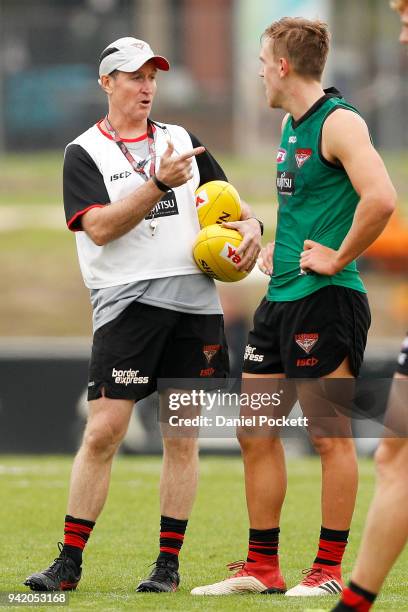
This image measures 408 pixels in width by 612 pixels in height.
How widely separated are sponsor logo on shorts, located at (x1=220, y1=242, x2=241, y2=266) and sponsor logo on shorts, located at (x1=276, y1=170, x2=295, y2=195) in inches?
14.3

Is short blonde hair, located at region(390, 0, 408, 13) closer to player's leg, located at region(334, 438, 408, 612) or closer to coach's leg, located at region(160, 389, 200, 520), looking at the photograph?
player's leg, located at region(334, 438, 408, 612)

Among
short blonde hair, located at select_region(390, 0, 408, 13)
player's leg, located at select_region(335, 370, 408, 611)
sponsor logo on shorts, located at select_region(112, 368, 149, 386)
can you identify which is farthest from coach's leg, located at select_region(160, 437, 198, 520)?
short blonde hair, located at select_region(390, 0, 408, 13)

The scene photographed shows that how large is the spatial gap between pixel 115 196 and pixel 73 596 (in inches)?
67.5

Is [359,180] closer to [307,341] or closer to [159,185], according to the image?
[307,341]

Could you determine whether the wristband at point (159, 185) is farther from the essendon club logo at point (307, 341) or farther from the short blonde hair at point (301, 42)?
the essendon club logo at point (307, 341)

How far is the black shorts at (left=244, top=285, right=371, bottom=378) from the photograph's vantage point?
18.2 ft

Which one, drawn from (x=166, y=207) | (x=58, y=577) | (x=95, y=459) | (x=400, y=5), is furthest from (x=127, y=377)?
(x=400, y=5)

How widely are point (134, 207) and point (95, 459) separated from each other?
3.60ft

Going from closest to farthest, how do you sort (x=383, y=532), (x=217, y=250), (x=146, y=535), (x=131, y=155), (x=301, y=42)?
(x=383, y=532)
(x=301, y=42)
(x=217, y=250)
(x=131, y=155)
(x=146, y=535)

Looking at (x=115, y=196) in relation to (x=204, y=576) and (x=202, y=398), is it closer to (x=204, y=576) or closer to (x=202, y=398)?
(x=202, y=398)

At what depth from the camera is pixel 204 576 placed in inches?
245

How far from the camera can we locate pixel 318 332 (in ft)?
18.2

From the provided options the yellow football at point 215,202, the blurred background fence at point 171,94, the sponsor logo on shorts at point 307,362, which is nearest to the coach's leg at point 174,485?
the sponsor logo on shorts at point 307,362

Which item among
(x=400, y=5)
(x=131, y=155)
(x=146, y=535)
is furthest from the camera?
(x=146, y=535)
